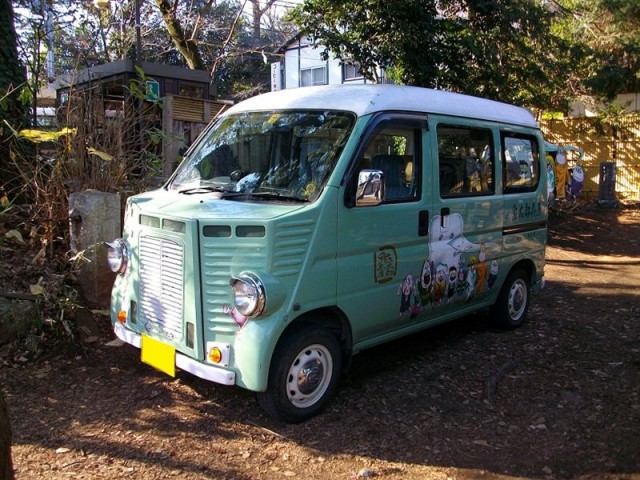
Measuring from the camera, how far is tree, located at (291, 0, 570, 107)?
398 inches

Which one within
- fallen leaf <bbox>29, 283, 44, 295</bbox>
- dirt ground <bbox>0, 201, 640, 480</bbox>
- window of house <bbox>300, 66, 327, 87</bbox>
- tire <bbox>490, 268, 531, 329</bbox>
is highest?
window of house <bbox>300, 66, 327, 87</bbox>

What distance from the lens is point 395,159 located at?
454 centimetres

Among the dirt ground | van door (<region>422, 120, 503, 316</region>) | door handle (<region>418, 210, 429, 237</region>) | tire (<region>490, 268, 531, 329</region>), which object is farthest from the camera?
tire (<region>490, 268, 531, 329</region>)

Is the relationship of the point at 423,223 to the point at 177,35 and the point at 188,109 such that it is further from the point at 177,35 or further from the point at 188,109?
the point at 177,35

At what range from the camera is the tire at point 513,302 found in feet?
19.6

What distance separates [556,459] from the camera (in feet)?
11.7

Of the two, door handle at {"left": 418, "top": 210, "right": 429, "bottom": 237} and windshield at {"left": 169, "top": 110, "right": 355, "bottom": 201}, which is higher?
windshield at {"left": 169, "top": 110, "right": 355, "bottom": 201}

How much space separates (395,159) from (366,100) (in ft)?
1.77

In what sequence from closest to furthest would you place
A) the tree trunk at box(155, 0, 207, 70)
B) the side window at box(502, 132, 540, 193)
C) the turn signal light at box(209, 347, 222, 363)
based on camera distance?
the turn signal light at box(209, 347, 222, 363) < the side window at box(502, 132, 540, 193) < the tree trunk at box(155, 0, 207, 70)

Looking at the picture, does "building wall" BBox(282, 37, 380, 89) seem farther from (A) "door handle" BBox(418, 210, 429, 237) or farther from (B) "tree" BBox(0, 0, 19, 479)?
(A) "door handle" BBox(418, 210, 429, 237)

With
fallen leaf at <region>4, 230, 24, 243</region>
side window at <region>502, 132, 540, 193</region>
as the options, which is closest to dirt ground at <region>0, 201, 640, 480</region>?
fallen leaf at <region>4, 230, 24, 243</region>

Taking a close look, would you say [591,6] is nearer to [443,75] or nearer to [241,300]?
[443,75]

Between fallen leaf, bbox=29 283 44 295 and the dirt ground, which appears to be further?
fallen leaf, bbox=29 283 44 295

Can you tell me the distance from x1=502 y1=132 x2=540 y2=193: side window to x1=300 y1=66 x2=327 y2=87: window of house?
57.4 ft
